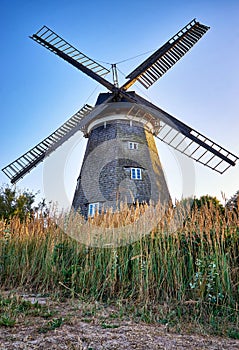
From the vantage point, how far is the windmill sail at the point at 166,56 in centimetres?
1466

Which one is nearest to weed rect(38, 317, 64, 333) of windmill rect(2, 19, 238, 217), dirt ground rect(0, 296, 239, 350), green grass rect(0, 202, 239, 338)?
dirt ground rect(0, 296, 239, 350)

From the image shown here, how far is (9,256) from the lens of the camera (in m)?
5.36

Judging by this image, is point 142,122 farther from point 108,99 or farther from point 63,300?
point 63,300

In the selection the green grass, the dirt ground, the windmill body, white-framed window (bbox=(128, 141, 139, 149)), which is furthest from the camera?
white-framed window (bbox=(128, 141, 139, 149))

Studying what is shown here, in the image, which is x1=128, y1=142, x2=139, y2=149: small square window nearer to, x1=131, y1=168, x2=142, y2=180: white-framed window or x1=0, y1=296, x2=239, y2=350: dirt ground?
x1=131, y1=168, x2=142, y2=180: white-framed window

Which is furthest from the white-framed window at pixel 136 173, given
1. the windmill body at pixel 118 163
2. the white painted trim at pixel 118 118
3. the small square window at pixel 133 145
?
the white painted trim at pixel 118 118

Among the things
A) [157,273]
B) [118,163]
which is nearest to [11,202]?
[118,163]

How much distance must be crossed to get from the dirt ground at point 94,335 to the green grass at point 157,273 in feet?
0.73

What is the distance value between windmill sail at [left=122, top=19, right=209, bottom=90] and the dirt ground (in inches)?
484

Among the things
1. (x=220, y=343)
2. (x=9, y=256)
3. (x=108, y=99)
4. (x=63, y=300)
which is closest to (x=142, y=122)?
(x=108, y=99)

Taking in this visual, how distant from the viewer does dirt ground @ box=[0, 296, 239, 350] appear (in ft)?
8.18

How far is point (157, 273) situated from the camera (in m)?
4.18

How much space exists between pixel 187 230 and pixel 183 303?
3.18 ft

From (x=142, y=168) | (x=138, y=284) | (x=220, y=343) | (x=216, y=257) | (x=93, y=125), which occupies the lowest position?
(x=220, y=343)
